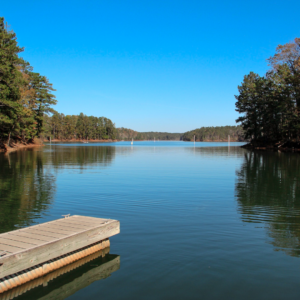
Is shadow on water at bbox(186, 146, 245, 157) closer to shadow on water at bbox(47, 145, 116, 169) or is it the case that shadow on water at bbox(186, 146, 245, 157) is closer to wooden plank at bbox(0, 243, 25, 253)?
shadow on water at bbox(47, 145, 116, 169)

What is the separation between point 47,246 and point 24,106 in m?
63.0

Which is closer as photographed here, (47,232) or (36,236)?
(36,236)

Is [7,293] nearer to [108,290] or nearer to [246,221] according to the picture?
[108,290]

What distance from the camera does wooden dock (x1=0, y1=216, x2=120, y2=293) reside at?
5051 mm

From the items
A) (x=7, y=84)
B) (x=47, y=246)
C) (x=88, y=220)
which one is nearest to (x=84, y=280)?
(x=47, y=246)

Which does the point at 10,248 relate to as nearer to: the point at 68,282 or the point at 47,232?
the point at 47,232

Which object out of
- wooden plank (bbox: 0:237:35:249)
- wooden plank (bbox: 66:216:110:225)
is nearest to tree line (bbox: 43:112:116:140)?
wooden plank (bbox: 66:216:110:225)

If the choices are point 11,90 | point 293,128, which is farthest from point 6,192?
point 293,128

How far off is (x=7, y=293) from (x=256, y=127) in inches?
3042

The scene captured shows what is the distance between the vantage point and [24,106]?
6209 centimetres

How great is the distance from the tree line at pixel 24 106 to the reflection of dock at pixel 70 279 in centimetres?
3202

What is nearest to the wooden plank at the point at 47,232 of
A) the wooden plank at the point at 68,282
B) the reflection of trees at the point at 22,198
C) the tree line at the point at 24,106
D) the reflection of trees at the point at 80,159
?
the wooden plank at the point at 68,282

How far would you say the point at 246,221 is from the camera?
9266mm

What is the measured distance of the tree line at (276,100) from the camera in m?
50.9
